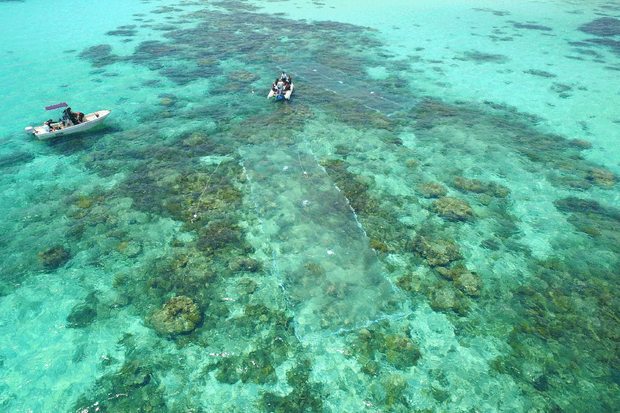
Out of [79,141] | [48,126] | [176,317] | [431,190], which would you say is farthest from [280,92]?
[176,317]

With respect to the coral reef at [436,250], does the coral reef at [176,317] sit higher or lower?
lower

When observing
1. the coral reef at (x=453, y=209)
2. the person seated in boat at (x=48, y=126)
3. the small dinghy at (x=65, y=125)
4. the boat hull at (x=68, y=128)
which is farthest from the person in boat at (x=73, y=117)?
the coral reef at (x=453, y=209)

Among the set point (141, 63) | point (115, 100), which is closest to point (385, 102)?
point (115, 100)

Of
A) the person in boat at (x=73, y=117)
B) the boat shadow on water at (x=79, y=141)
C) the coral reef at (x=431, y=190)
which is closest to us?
the coral reef at (x=431, y=190)

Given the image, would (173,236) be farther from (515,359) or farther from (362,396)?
(515,359)

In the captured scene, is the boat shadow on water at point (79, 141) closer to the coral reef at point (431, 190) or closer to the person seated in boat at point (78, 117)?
the person seated in boat at point (78, 117)

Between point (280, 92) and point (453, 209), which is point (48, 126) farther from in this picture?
point (453, 209)
